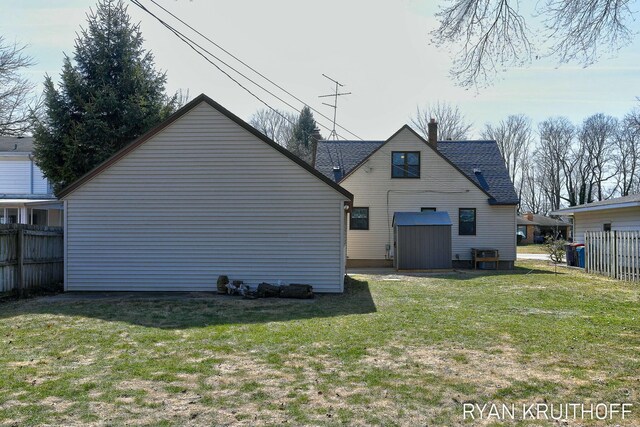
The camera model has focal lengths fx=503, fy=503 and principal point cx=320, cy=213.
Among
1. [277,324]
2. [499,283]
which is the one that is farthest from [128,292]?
[499,283]

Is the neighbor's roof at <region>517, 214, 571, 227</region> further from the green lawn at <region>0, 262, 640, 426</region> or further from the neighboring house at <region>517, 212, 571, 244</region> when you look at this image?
the green lawn at <region>0, 262, 640, 426</region>

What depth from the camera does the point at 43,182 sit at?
29.0 m

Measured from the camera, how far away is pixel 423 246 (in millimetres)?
21734

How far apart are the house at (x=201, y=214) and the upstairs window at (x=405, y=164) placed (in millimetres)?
11282

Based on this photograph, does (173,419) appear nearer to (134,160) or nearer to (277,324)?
(277,324)

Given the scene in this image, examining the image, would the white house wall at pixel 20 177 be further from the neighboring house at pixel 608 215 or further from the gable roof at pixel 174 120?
the neighboring house at pixel 608 215

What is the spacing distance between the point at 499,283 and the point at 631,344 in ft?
30.6

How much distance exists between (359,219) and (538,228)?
4628 cm

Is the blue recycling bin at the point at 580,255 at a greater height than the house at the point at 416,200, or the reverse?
the house at the point at 416,200

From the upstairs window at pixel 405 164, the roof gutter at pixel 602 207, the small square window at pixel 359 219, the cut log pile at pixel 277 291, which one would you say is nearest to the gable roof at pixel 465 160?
the upstairs window at pixel 405 164

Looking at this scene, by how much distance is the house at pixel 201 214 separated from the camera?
1400cm

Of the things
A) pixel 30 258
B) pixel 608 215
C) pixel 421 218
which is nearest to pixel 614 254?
pixel 608 215

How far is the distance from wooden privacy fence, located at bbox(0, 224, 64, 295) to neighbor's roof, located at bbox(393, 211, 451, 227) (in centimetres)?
1336

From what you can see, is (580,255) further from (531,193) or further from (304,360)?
(531,193)
